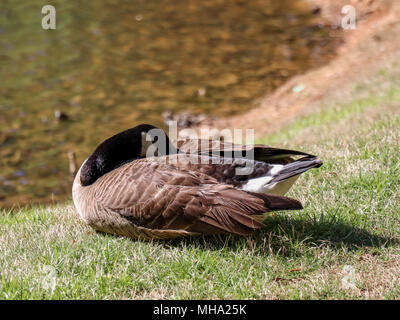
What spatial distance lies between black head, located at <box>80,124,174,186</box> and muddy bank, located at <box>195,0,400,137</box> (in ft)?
20.3

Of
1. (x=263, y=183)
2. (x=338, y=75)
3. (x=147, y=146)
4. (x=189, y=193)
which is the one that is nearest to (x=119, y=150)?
(x=147, y=146)

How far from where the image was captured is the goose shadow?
4254mm

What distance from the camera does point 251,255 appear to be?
13.6 ft

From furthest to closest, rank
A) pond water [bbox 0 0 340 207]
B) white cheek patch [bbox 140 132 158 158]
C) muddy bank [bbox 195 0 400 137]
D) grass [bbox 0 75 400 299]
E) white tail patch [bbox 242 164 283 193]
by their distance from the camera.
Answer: muddy bank [bbox 195 0 400 137] < pond water [bbox 0 0 340 207] < white cheek patch [bbox 140 132 158 158] < white tail patch [bbox 242 164 283 193] < grass [bbox 0 75 400 299]

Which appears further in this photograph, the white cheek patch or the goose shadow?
the white cheek patch

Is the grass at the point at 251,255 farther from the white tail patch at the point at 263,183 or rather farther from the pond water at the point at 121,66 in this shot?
the pond water at the point at 121,66

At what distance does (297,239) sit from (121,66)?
11.3 m

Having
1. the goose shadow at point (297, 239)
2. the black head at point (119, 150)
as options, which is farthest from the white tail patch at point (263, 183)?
the black head at point (119, 150)

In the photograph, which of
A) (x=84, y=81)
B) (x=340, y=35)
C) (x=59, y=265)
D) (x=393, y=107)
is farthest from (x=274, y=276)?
(x=340, y=35)

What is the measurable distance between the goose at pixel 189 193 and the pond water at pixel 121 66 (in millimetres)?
4914

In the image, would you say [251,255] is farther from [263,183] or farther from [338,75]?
[338,75]

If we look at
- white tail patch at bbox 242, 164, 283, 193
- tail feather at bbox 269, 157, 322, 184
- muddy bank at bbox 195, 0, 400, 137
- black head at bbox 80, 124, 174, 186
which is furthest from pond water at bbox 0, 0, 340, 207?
tail feather at bbox 269, 157, 322, 184

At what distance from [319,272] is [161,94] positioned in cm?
992

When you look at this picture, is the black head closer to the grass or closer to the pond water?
the grass
